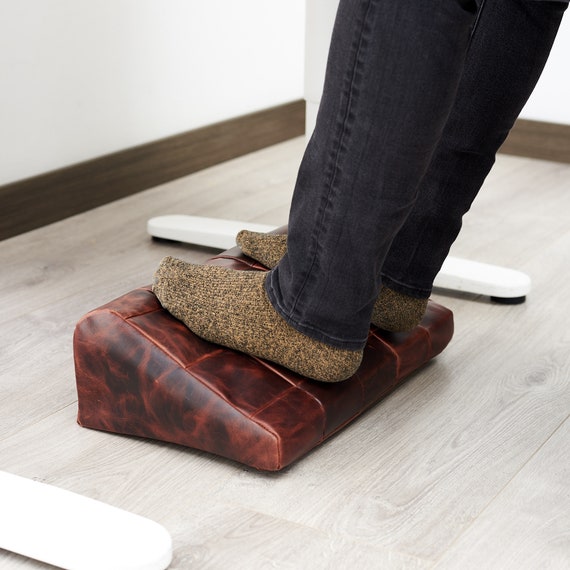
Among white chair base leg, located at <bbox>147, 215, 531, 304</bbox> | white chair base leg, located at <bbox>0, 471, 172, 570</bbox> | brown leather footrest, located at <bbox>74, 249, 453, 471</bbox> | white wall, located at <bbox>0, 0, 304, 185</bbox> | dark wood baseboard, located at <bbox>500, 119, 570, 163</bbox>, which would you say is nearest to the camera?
white chair base leg, located at <bbox>0, 471, 172, 570</bbox>

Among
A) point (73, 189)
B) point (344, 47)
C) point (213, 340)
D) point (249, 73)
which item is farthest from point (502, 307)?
→ point (249, 73)

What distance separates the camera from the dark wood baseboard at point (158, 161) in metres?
1.67

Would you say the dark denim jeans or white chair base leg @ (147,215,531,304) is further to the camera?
white chair base leg @ (147,215,531,304)

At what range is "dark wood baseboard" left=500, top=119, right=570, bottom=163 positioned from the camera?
2.23 m

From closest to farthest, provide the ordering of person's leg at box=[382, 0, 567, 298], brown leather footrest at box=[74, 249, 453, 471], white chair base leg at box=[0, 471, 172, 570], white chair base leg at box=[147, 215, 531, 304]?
white chair base leg at box=[0, 471, 172, 570]
brown leather footrest at box=[74, 249, 453, 471]
person's leg at box=[382, 0, 567, 298]
white chair base leg at box=[147, 215, 531, 304]

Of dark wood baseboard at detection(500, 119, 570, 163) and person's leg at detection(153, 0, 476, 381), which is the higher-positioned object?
person's leg at detection(153, 0, 476, 381)

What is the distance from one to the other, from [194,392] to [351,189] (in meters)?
0.25

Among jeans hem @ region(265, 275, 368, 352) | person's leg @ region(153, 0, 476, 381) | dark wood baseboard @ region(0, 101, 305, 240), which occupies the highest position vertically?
person's leg @ region(153, 0, 476, 381)

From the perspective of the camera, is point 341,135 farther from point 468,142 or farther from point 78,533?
point 78,533

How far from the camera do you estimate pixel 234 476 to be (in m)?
0.89

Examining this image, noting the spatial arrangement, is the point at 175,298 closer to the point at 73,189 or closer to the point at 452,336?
the point at 452,336

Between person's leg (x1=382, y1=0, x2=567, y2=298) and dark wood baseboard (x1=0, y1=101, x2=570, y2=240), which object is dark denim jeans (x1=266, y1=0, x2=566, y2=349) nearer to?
person's leg (x1=382, y1=0, x2=567, y2=298)

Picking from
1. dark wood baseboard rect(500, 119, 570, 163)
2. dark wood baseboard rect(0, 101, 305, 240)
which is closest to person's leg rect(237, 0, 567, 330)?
dark wood baseboard rect(0, 101, 305, 240)

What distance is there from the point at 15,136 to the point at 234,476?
0.96 m
